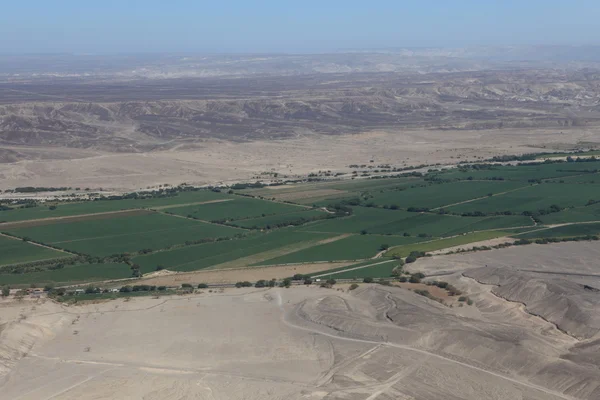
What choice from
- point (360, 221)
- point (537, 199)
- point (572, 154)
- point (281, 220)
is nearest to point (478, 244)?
point (360, 221)

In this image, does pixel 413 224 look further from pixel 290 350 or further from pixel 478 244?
pixel 290 350

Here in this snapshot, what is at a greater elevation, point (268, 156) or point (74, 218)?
point (74, 218)

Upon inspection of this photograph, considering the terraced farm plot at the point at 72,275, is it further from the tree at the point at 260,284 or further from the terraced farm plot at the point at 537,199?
the terraced farm plot at the point at 537,199

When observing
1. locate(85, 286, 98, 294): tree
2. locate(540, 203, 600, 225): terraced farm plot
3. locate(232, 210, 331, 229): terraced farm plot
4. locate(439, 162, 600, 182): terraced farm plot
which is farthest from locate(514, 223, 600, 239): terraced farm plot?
locate(85, 286, 98, 294): tree

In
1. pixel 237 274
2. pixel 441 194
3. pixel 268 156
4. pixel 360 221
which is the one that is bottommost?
pixel 268 156

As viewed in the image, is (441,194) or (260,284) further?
(441,194)

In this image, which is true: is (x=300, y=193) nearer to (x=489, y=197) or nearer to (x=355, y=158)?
(x=489, y=197)

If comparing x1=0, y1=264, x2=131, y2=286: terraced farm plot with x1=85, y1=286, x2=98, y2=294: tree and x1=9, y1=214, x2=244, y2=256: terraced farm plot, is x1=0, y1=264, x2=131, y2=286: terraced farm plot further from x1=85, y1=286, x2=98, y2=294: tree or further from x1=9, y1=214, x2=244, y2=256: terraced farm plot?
x1=9, y1=214, x2=244, y2=256: terraced farm plot
